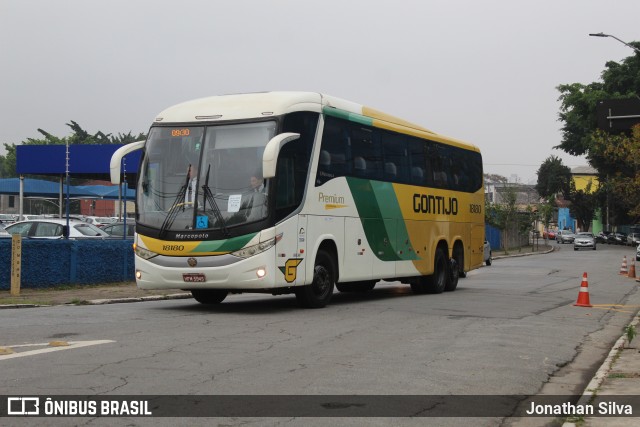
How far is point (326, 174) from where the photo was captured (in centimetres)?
1584

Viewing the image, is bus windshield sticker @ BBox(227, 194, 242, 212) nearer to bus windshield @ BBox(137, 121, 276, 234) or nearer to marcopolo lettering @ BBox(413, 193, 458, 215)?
bus windshield @ BBox(137, 121, 276, 234)

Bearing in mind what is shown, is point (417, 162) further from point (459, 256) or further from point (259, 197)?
point (259, 197)

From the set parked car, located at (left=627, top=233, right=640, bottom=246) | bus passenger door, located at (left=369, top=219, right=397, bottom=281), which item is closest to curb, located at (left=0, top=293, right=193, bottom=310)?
bus passenger door, located at (left=369, top=219, right=397, bottom=281)

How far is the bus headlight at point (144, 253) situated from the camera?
14.6m

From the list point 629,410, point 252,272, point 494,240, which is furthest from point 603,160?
point 629,410

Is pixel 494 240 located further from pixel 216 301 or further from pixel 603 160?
pixel 216 301

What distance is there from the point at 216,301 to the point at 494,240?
53.1 m

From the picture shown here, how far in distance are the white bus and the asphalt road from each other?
71 centimetres

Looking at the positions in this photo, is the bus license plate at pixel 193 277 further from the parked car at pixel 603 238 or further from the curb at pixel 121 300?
the parked car at pixel 603 238

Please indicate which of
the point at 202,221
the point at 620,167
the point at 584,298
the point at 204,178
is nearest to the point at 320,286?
the point at 202,221

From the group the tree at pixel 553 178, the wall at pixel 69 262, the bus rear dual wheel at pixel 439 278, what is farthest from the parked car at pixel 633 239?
the wall at pixel 69 262

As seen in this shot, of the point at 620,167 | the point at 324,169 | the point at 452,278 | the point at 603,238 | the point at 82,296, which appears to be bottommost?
the point at 603,238

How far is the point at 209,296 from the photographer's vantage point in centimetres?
1684

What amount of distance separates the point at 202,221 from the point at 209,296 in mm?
3049
